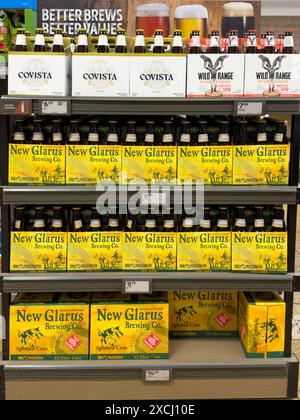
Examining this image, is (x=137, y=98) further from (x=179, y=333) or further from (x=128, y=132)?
(x=179, y=333)

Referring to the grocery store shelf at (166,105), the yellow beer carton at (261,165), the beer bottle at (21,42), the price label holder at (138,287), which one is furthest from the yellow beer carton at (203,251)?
the beer bottle at (21,42)

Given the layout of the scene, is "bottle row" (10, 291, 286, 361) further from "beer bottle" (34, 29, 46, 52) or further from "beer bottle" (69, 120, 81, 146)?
"beer bottle" (34, 29, 46, 52)

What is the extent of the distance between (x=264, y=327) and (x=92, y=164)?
1.20 m

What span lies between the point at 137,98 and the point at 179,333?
137 centimetres

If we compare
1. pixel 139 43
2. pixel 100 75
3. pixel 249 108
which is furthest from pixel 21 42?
pixel 249 108

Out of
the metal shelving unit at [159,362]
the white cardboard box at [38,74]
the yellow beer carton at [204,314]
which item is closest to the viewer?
the white cardboard box at [38,74]

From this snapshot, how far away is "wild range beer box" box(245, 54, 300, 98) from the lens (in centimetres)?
254

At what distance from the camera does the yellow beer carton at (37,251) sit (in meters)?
2.69

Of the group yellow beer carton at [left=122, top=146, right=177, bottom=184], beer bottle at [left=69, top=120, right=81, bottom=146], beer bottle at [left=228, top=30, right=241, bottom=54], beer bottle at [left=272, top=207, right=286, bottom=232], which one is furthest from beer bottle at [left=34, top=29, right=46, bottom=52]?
beer bottle at [left=272, top=207, right=286, bottom=232]

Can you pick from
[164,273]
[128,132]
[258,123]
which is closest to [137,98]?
[128,132]

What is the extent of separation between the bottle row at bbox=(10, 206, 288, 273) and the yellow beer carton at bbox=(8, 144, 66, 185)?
0.56ft

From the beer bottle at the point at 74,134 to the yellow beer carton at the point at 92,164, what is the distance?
35 millimetres

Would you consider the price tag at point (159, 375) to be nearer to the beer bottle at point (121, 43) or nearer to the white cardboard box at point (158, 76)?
the white cardboard box at point (158, 76)

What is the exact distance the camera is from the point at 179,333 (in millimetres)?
3090
